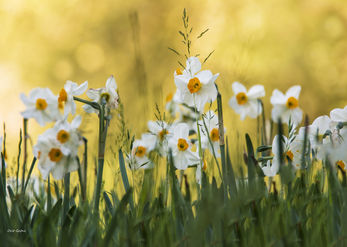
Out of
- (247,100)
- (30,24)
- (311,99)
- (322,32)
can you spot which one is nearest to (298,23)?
(322,32)

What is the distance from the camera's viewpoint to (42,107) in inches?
39.0

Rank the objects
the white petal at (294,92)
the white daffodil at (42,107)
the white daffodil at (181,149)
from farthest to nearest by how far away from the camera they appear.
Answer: the white petal at (294,92)
the white daffodil at (181,149)
the white daffodil at (42,107)

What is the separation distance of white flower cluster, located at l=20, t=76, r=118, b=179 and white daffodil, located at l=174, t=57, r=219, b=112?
7.5 inches

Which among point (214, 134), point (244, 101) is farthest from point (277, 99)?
point (214, 134)

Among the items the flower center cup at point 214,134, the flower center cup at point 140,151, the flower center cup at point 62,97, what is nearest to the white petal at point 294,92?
the flower center cup at point 214,134

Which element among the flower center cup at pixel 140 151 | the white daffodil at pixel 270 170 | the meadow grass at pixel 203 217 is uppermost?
the flower center cup at pixel 140 151

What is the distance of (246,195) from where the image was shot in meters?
0.76

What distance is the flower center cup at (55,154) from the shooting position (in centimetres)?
86

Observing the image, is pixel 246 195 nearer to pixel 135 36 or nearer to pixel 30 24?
pixel 135 36

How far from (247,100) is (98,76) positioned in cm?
396

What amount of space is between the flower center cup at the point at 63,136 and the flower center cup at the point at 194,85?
40 centimetres

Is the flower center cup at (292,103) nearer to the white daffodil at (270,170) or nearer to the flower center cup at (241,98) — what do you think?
the flower center cup at (241,98)

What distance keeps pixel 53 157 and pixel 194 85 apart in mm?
442

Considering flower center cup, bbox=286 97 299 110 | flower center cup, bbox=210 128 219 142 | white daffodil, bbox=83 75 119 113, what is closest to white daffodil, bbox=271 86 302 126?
flower center cup, bbox=286 97 299 110
